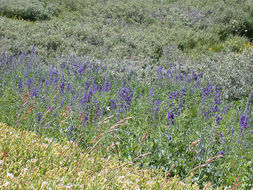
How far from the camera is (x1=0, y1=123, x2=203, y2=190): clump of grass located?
249 cm

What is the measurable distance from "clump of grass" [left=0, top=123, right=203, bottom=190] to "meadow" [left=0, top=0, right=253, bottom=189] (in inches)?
3.0

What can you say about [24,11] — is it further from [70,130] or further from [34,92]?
[70,130]

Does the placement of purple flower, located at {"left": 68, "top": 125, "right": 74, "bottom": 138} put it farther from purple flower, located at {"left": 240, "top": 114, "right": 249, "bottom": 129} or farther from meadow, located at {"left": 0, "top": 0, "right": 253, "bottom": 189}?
purple flower, located at {"left": 240, "top": 114, "right": 249, "bottom": 129}

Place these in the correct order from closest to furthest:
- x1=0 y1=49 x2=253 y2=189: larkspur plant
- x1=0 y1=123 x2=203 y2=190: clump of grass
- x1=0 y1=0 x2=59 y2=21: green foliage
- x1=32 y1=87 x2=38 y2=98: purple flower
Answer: x1=0 y1=123 x2=203 y2=190: clump of grass < x1=0 y1=49 x2=253 y2=189: larkspur plant < x1=32 y1=87 x2=38 y2=98: purple flower < x1=0 y1=0 x2=59 y2=21: green foliage

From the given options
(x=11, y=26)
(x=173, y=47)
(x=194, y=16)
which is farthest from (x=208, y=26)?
(x=11, y=26)

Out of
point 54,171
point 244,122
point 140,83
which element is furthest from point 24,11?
point 54,171

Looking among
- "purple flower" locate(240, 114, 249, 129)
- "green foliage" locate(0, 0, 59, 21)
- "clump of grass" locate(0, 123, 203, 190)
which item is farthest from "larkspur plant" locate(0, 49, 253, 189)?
"green foliage" locate(0, 0, 59, 21)

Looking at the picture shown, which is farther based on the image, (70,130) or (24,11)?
(24,11)

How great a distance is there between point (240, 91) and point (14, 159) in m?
5.42

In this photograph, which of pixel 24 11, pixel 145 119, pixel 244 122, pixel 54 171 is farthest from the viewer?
pixel 24 11

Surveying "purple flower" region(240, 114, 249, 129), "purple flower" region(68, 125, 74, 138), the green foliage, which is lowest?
the green foliage

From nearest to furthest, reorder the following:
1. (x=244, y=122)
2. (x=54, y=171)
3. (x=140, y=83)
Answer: (x=54, y=171)
(x=244, y=122)
(x=140, y=83)

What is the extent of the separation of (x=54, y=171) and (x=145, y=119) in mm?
2143

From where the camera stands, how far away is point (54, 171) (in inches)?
107
